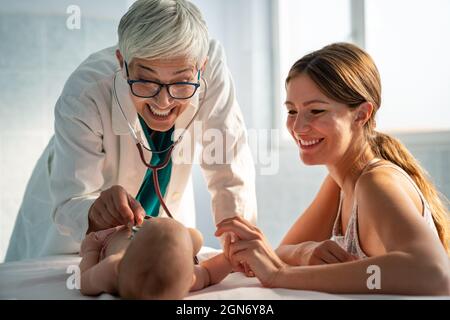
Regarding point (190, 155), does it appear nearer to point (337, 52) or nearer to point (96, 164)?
point (96, 164)

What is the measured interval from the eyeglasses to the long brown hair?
0.71 feet

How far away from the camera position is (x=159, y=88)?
105 cm

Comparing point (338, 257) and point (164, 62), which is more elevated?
point (164, 62)

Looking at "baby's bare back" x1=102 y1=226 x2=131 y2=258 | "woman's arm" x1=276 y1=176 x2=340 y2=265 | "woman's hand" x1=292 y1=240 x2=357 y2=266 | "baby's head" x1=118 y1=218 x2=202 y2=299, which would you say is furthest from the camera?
"woman's arm" x1=276 y1=176 x2=340 y2=265

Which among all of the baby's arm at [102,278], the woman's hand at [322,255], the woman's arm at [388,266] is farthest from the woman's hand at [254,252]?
the baby's arm at [102,278]

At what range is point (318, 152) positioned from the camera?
3.73 feet

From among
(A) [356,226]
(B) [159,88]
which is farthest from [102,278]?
(A) [356,226]

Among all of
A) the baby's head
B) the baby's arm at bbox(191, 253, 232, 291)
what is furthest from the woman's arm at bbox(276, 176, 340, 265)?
the baby's head

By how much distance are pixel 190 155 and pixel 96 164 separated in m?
0.22

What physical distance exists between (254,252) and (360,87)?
39cm

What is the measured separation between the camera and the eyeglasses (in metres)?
1.04

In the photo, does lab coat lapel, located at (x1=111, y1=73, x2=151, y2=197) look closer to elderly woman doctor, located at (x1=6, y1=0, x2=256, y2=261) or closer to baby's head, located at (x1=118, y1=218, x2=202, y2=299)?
elderly woman doctor, located at (x1=6, y1=0, x2=256, y2=261)
